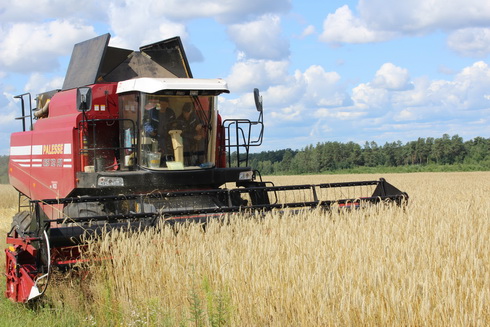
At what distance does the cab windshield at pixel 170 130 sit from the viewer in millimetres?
7625

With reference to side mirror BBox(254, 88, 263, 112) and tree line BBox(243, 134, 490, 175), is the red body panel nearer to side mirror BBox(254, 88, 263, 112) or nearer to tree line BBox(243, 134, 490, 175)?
side mirror BBox(254, 88, 263, 112)

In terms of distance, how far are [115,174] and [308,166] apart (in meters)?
45.4

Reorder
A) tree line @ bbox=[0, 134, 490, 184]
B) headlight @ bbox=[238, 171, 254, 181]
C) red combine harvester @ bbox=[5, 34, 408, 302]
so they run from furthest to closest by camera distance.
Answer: tree line @ bbox=[0, 134, 490, 184] < headlight @ bbox=[238, 171, 254, 181] < red combine harvester @ bbox=[5, 34, 408, 302]

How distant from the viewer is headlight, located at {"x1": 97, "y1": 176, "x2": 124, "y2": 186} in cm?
738

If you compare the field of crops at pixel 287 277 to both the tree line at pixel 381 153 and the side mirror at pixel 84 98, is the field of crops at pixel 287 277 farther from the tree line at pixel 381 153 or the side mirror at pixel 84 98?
the tree line at pixel 381 153

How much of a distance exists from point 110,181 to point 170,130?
1032mm

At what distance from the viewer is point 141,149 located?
7.62 metres

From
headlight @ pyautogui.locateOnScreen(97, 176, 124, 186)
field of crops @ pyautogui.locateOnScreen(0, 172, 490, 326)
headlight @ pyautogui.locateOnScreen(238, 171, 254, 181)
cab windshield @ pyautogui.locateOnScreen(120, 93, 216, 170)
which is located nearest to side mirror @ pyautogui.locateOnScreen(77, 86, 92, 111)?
cab windshield @ pyautogui.locateOnScreen(120, 93, 216, 170)

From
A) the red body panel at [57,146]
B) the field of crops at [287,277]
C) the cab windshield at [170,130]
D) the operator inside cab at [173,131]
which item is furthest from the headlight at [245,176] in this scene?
the field of crops at [287,277]

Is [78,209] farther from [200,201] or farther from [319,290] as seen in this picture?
[319,290]

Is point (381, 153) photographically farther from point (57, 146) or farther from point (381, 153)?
point (57, 146)

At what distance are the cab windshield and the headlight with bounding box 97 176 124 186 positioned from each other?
1.19 ft

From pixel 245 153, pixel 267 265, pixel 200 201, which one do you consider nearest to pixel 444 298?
pixel 267 265

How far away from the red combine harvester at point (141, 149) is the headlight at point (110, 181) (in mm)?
13
